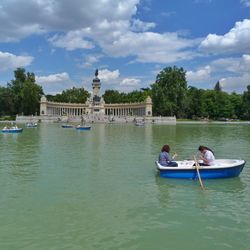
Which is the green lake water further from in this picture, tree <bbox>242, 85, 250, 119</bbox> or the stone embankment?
tree <bbox>242, 85, 250, 119</bbox>

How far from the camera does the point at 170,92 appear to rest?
11862cm

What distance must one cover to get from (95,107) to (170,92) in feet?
87.3

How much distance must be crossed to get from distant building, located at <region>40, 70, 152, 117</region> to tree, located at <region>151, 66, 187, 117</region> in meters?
4.37

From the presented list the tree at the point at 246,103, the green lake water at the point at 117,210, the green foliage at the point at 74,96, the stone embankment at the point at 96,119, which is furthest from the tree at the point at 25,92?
the green lake water at the point at 117,210

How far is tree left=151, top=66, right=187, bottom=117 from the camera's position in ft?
387

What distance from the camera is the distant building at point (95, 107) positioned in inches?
4847

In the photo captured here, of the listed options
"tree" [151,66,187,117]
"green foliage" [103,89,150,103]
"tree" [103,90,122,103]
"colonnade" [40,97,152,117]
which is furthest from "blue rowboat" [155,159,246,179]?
"tree" [103,90,122,103]

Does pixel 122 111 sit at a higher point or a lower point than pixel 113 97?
lower

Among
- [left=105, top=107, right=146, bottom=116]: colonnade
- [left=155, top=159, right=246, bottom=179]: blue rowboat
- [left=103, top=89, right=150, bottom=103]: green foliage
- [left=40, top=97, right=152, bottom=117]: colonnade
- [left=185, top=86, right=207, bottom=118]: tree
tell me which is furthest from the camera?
[left=103, top=89, right=150, bottom=103]: green foliage

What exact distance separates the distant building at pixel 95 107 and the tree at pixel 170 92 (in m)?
4.37

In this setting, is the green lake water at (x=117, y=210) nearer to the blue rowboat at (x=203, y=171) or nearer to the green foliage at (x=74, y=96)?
the blue rowboat at (x=203, y=171)

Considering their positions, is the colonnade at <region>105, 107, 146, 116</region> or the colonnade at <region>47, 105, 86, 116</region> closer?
the colonnade at <region>47, 105, 86, 116</region>

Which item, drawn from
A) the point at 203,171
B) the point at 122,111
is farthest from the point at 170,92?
the point at 203,171

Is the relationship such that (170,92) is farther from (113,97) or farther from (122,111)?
(113,97)
